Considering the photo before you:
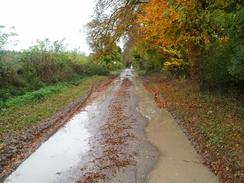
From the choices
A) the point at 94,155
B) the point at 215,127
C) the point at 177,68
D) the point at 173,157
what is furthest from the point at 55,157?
the point at 177,68

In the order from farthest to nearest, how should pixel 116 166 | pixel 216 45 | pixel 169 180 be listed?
pixel 216 45, pixel 116 166, pixel 169 180

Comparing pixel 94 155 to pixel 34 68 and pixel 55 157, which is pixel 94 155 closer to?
pixel 55 157

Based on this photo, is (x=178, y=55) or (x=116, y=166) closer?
(x=116, y=166)

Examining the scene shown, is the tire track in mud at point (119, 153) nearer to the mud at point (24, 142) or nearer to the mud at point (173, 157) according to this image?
the mud at point (173, 157)

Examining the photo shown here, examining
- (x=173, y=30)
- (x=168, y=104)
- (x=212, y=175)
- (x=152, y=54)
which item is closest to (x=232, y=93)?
(x=168, y=104)

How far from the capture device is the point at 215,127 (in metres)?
11.0

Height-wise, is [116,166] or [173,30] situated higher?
[173,30]

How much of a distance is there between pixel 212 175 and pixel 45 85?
18.0 m

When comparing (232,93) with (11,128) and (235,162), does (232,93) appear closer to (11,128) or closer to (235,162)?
(235,162)

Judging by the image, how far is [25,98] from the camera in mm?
17500

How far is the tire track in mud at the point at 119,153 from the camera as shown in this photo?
25.5ft

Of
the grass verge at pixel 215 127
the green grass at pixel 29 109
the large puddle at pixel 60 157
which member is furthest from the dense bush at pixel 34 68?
the grass verge at pixel 215 127

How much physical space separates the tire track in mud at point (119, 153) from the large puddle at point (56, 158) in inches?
15.3

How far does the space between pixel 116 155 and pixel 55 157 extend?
5.46 feet
